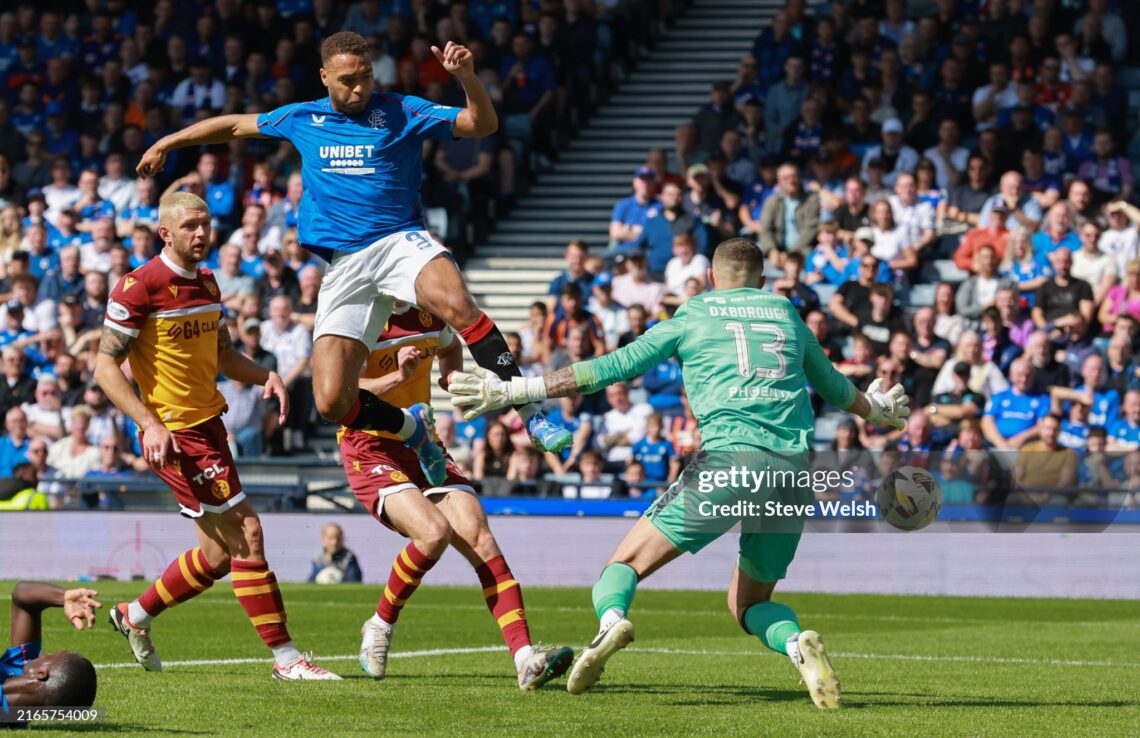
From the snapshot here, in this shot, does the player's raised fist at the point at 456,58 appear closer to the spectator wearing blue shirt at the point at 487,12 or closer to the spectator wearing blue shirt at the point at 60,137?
the spectator wearing blue shirt at the point at 487,12

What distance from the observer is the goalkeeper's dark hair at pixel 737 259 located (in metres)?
8.78

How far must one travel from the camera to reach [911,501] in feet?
32.3

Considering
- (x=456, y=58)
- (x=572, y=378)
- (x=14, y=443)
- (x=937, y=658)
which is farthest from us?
(x=14, y=443)

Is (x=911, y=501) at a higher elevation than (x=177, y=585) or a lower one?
higher

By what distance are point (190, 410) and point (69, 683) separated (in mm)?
3146

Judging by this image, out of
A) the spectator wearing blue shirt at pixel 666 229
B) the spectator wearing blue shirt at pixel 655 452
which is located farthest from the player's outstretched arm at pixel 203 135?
the spectator wearing blue shirt at pixel 666 229

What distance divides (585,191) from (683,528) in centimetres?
1845

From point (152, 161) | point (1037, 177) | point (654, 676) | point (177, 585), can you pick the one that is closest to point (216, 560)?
point (177, 585)

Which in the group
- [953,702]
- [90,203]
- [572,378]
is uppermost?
[572,378]

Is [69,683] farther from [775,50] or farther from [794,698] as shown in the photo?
[775,50]

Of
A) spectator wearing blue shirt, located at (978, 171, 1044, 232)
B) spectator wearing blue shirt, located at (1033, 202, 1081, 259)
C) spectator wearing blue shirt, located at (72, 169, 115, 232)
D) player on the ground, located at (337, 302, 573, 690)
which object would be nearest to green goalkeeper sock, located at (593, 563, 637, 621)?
player on the ground, located at (337, 302, 573, 690)

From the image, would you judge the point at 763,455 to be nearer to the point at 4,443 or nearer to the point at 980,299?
the point at 980,299

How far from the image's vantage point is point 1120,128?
2259 centimetres

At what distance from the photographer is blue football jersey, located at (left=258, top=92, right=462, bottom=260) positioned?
9.93 meters
